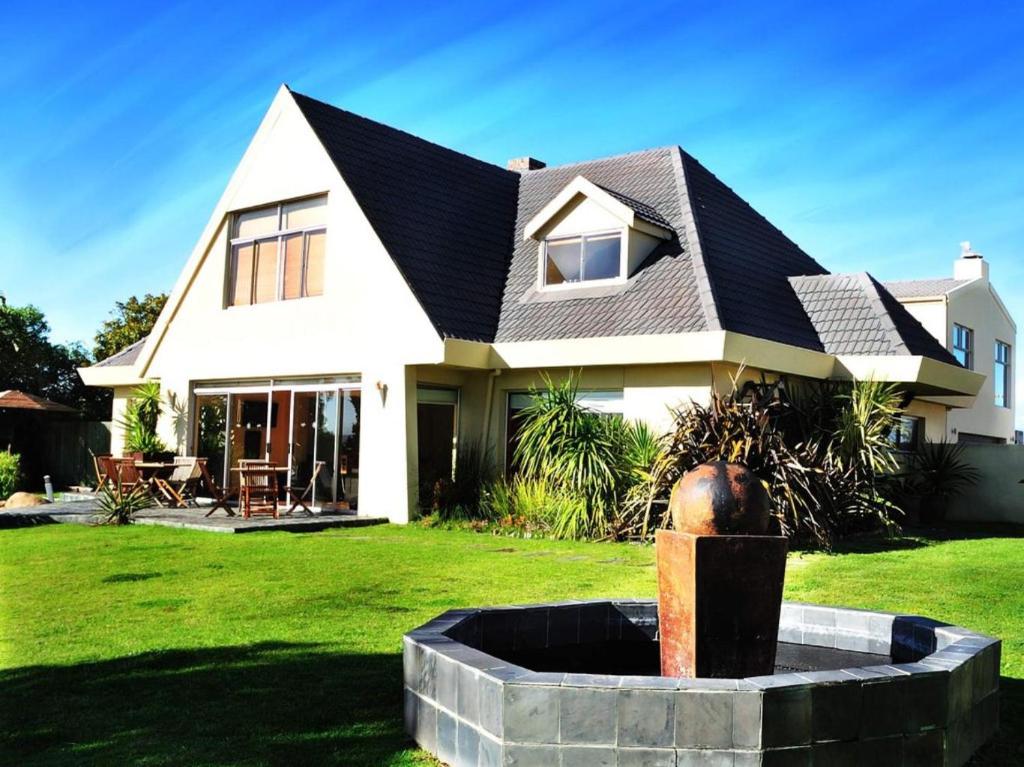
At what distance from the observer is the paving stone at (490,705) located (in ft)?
16.1

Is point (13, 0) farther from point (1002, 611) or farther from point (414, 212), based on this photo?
point (1002, 611)

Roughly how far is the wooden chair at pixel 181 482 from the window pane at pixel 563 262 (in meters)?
7.98

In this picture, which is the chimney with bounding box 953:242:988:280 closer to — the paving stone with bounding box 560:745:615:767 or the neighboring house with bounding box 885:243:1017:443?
the neighboring house with bounding box 885:243:1017:443

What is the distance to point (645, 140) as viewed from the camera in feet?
76.8

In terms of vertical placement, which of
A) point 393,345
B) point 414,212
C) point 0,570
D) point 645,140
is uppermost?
point 645,140

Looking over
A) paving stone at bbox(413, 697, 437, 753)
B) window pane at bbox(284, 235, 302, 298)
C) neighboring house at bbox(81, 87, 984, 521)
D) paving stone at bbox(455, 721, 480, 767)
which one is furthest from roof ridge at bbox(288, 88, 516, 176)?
paving stone at bbox(455, 721, 480, 767)

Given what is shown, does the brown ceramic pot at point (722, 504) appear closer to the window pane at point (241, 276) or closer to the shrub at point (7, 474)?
the window pane at point (241, 276)

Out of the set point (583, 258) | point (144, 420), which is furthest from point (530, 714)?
point (144, 420)

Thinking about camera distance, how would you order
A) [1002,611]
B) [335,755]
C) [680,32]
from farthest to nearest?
1. [680,32]
2. [1002,611]
3. [335,755]

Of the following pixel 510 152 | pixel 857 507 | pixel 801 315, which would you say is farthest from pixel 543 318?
pixel 510 152

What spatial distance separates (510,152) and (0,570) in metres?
18.1

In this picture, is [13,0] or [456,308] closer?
[13,0]

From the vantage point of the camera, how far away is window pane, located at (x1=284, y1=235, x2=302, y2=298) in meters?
20.8

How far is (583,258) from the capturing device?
20.0 metres
